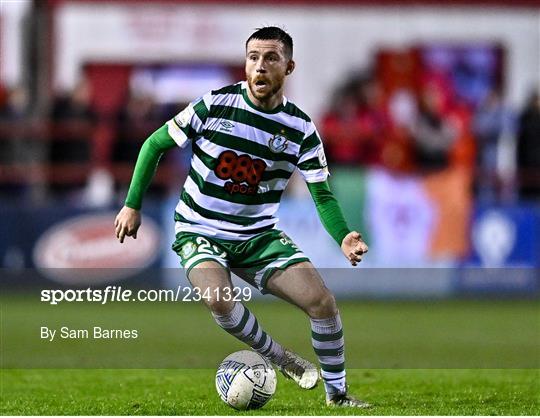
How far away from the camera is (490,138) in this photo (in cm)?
2088

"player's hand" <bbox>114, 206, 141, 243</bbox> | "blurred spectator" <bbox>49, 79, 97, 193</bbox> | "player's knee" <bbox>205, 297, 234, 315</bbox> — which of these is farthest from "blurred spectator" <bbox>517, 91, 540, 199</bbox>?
"player's hand" <bbox>114, 206, 141, 243</bbox>

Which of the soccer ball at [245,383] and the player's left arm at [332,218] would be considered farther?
the soccer ball at [245,383]

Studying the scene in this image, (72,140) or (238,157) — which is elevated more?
(238,157)

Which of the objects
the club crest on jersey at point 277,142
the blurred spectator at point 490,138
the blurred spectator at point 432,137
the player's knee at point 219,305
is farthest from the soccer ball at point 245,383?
the blurred spectator at point 490,138

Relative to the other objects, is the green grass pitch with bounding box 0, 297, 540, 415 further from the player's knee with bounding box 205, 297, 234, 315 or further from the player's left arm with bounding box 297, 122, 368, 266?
the player's left arm with bounding box 297, 122, 368, 266

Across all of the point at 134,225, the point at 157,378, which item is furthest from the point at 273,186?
the point at 157,378

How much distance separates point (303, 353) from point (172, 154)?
28.8 feet

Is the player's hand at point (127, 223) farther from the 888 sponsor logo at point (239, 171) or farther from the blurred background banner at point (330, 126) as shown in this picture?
the blurred background banner at point (330, 126)

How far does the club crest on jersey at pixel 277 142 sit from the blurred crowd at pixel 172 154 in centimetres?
1057

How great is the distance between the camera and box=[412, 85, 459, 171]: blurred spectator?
19.7 metres

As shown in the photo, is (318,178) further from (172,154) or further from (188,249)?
(172,154)

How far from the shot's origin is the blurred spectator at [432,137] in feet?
64.5

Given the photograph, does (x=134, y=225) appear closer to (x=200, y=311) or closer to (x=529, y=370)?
(x=529, y=370)

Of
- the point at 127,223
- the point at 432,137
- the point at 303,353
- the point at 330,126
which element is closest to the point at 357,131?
the point at 330,126
